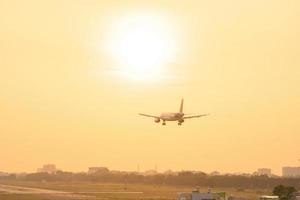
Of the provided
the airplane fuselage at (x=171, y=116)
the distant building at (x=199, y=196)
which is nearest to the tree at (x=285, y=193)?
the distant building at (x=199, y=196)

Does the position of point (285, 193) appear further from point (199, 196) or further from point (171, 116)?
point (171, 116)

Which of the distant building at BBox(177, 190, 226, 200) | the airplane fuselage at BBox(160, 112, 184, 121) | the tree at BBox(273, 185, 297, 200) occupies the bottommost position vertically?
the distant building at BBox(177, 190, 226, 200)

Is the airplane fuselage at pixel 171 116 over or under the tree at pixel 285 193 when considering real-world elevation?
over

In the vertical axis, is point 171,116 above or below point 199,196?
above

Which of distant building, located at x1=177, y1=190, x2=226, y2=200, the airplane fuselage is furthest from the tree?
the airplane fuselage

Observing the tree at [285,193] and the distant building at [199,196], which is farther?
the tree at [285,193]

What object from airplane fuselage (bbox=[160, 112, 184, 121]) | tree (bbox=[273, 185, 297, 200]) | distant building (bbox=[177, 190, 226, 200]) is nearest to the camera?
distant building (bbox=[177, 190, 226, 200])

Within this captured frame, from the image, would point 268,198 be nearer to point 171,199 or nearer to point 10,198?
point 171,199

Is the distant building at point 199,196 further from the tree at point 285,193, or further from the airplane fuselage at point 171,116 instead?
the airplane fuselage at point 171,116

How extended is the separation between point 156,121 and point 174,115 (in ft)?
17.5

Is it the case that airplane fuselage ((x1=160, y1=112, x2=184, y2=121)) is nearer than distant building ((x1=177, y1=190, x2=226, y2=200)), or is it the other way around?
distant building ((x1=177, y1=190, x2=226, y2=200))

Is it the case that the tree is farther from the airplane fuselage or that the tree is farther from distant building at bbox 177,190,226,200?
the airplane fuselage

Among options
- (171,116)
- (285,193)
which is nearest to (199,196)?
(285,193)

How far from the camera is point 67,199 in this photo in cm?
16850
